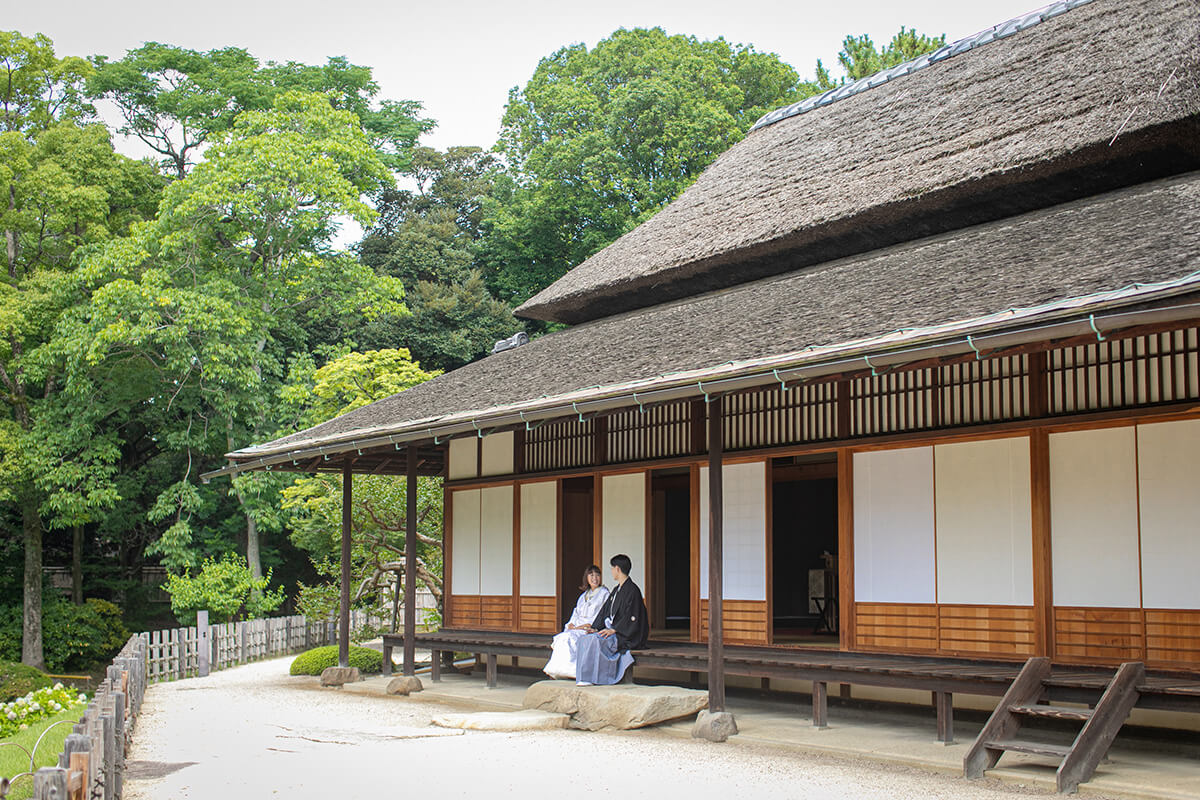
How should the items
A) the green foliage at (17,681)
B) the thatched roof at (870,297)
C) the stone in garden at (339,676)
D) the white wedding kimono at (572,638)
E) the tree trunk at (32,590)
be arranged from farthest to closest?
the tree trunk at (32,590) → the green foliage at (17,681) → the stone in garden at (339,676) → the white wedding kimono at (572,638) → the thatched roof at (870,297)

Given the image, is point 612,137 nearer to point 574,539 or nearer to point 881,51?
point 881,51

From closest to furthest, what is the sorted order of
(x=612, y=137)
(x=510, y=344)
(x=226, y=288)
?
1. (x=510, y=344)
2. (x=226, y=288)
3. (x=612, y=137)

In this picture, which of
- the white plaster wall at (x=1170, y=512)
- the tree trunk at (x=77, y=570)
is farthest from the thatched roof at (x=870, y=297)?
the tree trunk at (x=77, y=570)

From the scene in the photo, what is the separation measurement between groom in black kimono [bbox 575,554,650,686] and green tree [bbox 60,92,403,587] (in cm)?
1325

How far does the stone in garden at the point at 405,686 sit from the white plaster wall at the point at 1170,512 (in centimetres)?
735

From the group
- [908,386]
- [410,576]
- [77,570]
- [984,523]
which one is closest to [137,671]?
[410,576]

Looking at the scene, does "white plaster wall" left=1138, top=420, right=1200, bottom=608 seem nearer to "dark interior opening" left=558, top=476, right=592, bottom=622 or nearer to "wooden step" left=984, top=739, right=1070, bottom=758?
"wooden step" left=984, top=739, right=1070, bottom=758

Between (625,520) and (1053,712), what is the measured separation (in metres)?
5.61

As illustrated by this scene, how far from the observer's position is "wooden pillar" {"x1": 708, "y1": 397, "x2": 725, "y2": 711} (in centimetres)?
834

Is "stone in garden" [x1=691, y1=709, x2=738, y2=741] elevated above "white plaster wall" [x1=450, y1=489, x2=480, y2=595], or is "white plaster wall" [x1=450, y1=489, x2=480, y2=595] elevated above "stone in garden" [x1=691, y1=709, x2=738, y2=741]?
"white plaster wall" [x1=450, y1=489, x2=480, y2=595]

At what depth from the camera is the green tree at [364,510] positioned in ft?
57.5

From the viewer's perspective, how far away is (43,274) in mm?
21766

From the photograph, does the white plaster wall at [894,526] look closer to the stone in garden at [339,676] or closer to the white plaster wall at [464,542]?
the white plaster wall at [464,542]

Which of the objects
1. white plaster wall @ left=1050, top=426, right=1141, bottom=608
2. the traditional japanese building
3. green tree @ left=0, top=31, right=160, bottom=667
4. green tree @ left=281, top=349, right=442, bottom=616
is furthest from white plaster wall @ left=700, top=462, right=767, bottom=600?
green tree @ left=0, top=31, right=160, bottom=667
